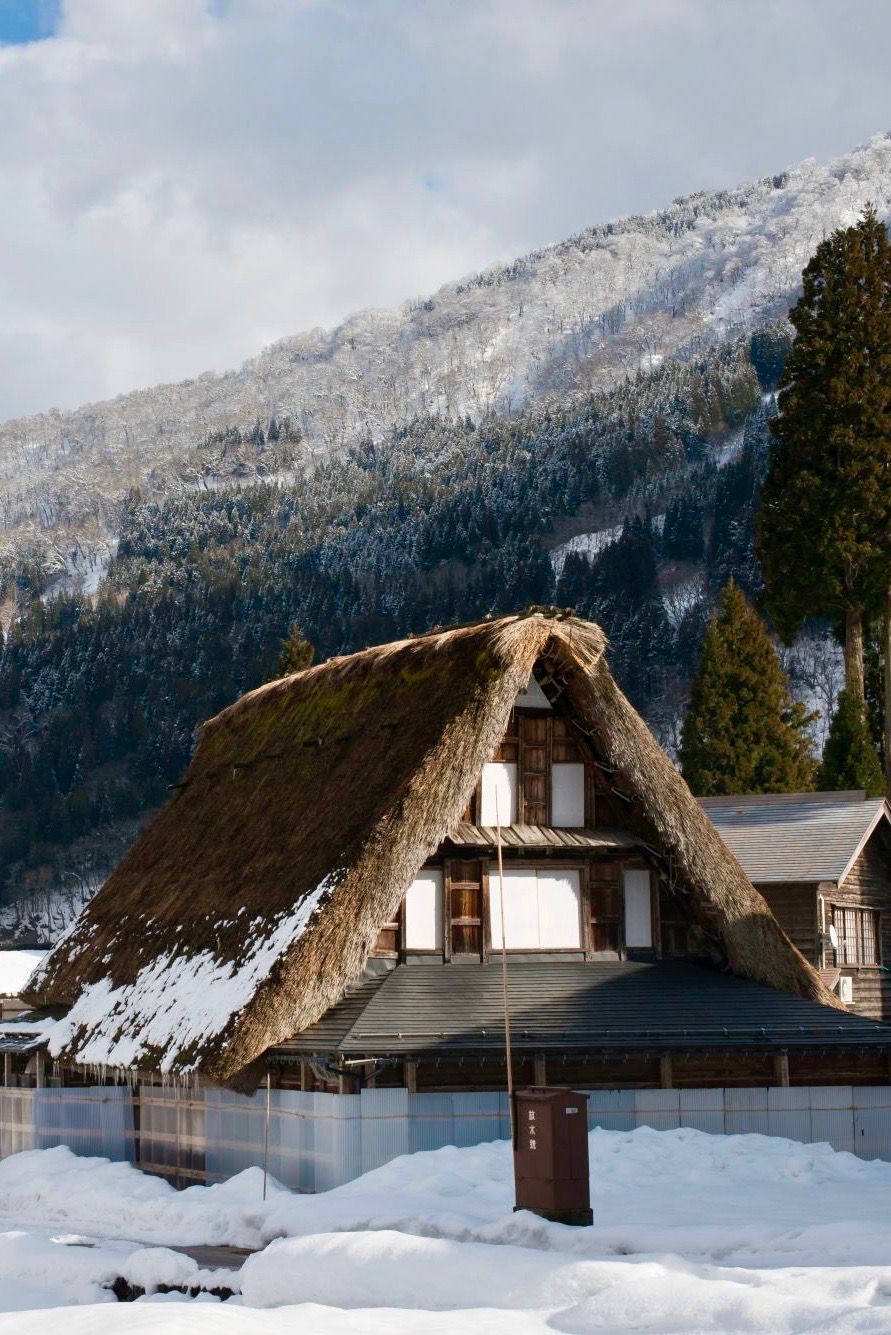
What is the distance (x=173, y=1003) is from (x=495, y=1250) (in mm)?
9056

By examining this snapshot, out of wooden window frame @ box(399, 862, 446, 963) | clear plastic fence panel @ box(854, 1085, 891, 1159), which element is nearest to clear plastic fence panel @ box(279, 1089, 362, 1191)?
wooden window frame @ box(399, 862, 446, 963)

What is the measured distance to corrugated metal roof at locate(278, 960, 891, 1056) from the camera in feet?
71.2

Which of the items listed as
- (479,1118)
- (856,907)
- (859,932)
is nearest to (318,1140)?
(479,1118)

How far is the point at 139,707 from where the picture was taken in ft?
562

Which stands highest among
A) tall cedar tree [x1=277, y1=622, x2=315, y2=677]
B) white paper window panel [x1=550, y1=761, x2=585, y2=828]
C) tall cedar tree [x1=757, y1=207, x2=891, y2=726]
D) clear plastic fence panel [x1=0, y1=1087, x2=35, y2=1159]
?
tall cedar tree [x1=757, y1=207, x2=891, y2=726]

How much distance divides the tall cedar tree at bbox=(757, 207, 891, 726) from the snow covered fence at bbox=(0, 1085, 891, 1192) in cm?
2136

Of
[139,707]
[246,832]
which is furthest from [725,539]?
[246,832]

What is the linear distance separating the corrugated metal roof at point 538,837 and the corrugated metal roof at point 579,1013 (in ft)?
→ 6.11

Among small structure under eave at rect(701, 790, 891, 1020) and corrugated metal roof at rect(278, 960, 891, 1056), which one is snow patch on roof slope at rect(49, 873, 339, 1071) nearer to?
corrugated metal roof at rect(278, 960, 891, 1056)

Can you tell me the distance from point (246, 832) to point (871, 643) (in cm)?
2523

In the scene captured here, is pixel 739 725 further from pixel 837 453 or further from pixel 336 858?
pixel 336 858

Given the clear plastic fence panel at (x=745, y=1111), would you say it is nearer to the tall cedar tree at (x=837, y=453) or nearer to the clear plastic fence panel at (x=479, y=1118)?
the clear plastic fence panel at (x=479, y=1118)

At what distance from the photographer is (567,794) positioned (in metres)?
25.5

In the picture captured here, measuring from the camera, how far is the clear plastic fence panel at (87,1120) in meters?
26.5
